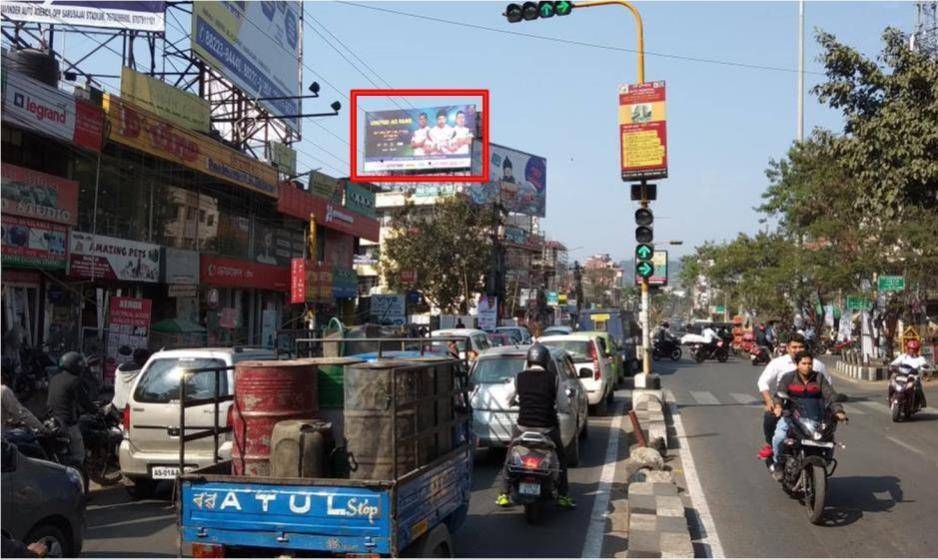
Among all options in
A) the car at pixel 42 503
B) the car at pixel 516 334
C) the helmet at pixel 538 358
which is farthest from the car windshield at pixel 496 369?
the car at pixel 516 334

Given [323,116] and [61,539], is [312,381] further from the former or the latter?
[323,116]

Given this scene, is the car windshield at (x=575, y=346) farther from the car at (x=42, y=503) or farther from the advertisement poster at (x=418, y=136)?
the advertisement poster at (x=418, y=136)

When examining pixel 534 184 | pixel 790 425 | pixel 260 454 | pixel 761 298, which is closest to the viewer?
pixel 260 454

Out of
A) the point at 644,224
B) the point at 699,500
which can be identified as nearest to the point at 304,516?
the point at 699,500

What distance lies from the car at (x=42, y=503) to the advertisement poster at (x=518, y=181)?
56.8 metres

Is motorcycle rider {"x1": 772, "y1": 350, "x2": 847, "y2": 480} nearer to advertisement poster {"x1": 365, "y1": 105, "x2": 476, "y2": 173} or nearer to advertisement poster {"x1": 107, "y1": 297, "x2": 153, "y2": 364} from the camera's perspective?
advertisement poster {"x1": 107, "y1": 297, "x2": 153, "y2": 364}

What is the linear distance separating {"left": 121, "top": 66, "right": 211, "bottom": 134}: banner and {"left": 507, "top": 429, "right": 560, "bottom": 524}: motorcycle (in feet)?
56.3

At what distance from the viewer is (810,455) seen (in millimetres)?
7949

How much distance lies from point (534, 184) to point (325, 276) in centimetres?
4228

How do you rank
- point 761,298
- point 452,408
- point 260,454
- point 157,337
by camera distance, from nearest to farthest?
1. point 260,454
2. point 452,408
3. point 157,337
4. point 761,298

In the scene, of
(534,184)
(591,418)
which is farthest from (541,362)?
(534,184)

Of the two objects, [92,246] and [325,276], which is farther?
[325,276]

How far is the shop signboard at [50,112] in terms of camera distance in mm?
15625

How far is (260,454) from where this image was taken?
18.2 feet
